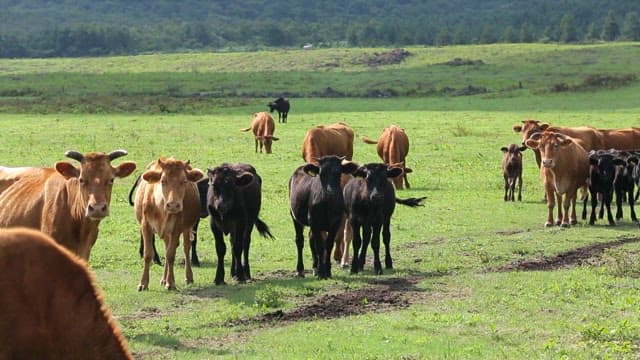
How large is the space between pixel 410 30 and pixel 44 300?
585 ft

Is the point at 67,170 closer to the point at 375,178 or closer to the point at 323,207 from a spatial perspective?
the point at 323,207

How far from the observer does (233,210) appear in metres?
17.0

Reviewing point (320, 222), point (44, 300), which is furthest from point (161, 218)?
point (44, 300)

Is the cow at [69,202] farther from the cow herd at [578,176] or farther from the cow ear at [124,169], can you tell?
the cow herd at [578,176]

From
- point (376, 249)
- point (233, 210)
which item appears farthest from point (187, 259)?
point (376, 249)

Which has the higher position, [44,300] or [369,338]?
[44,300]

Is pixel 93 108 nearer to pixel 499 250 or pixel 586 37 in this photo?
pixel 499 250

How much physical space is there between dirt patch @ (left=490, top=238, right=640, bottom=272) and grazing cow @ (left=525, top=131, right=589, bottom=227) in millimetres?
3386

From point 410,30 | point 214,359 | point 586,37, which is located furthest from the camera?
point 410,30

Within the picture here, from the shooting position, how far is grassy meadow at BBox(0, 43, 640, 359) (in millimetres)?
12133

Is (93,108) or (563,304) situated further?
(93,108)

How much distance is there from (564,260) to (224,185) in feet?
18.4

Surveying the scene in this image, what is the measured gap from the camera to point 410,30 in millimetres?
183000

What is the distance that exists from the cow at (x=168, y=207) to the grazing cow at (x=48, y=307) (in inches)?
341
